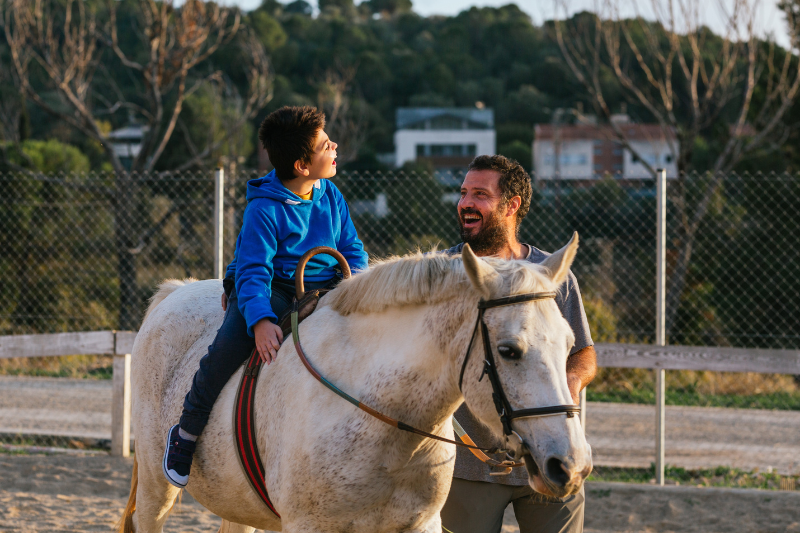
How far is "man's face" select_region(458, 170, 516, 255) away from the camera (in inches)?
106

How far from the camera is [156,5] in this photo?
40.0 feet

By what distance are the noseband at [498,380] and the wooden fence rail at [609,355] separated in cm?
381

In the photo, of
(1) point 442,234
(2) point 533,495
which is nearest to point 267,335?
(2) point 533,495

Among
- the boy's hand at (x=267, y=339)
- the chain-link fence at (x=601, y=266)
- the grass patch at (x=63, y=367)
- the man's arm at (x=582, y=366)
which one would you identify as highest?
the boy's hand at (x=267, y=339)

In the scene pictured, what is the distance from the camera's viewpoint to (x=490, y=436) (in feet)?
8.87

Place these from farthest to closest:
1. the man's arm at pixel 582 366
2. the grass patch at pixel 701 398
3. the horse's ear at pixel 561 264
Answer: the grass patch at pixel 701 398, the man's arm at pixel 582 366, the horse's ear at pixel 561 264

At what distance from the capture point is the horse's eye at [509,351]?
1791mm

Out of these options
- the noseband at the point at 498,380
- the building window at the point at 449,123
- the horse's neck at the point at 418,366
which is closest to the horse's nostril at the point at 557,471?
the noseband at the point at 498,380

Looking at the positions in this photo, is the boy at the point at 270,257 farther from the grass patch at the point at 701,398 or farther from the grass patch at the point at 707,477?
the grass patch at the point at 701,398

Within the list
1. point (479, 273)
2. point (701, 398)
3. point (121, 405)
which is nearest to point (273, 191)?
point (479, 273)

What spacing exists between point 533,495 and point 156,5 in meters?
12.0

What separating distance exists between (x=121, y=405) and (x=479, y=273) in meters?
5.06

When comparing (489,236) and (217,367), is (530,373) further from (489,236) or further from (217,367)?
(217,367)

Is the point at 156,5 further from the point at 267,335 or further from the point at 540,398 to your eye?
the point at 540,398
